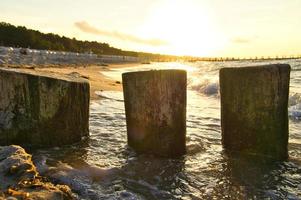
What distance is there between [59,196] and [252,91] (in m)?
2.49

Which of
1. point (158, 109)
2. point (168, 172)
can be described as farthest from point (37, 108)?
point (168, 172)

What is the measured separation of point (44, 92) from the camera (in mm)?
4543

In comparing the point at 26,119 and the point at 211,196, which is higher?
the point at 26,119

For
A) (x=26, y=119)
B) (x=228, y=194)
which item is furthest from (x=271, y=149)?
(x=26, y=119)

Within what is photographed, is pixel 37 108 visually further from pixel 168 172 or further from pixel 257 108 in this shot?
pixel 257 108

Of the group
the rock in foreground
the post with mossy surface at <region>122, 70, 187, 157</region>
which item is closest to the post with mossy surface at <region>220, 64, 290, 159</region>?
the post with mossy surface at <region>122, 70, 187, 157</region>

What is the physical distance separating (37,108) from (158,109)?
4.80 ft

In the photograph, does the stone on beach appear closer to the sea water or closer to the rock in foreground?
the sea water

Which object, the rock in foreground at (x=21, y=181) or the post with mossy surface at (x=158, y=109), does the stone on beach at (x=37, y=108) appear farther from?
the rock in foreground at (x=21, y=181)

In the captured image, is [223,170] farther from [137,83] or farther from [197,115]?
[197,115]

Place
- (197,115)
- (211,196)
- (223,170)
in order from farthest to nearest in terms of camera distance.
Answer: (197,115) → (223,170) → (211,196)

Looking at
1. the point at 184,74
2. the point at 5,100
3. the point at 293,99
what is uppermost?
the point at 184,74

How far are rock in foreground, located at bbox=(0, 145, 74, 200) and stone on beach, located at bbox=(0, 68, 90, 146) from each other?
959 millimetres

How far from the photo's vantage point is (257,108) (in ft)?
14.1
